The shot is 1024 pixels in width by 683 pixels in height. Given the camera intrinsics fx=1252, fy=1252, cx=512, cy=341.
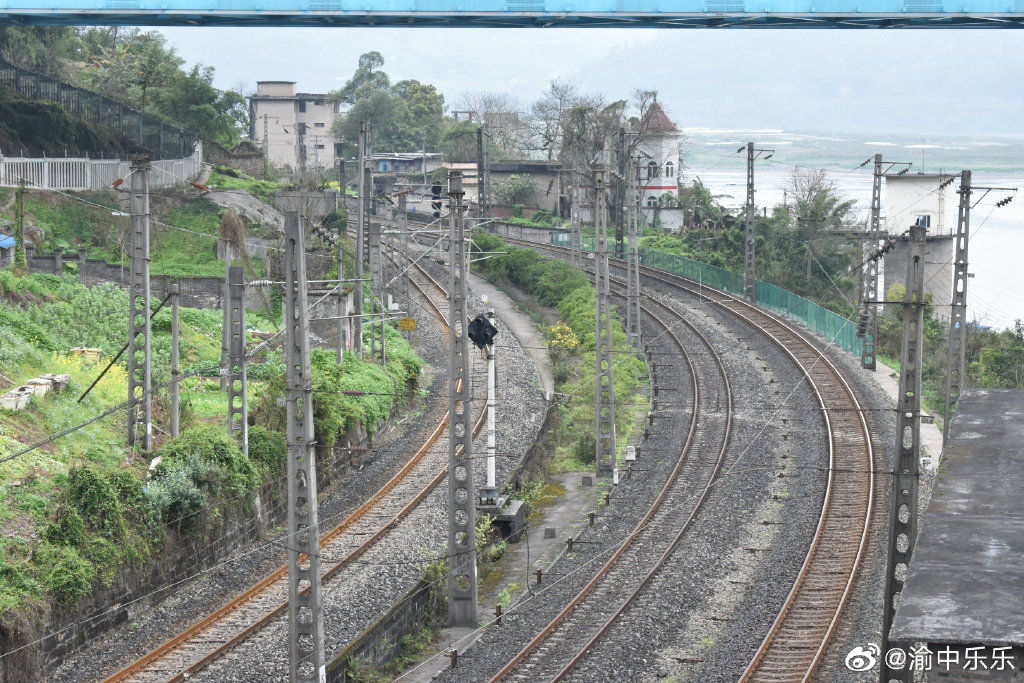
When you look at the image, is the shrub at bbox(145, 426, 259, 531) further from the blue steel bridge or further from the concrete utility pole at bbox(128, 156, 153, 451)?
the blue steel bridge

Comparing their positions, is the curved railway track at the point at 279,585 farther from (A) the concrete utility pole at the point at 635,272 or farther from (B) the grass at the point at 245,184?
(B) the grass at the point at 245,184

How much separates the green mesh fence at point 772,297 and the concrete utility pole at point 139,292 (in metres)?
24.3

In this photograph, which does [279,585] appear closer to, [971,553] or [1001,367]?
[971,553]

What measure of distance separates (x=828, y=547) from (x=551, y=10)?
2316 centimetres

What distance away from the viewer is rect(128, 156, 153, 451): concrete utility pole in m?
19.2

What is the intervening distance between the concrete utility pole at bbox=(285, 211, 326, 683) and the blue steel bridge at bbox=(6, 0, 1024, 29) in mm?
27787

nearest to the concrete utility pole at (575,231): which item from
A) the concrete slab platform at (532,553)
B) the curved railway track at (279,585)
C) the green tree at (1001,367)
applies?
the green tree at (1001,367)

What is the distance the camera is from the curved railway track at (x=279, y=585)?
15797mm

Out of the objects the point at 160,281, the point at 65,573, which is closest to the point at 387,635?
the point at 65,573

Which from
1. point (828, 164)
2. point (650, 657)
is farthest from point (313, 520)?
point (828, 164)

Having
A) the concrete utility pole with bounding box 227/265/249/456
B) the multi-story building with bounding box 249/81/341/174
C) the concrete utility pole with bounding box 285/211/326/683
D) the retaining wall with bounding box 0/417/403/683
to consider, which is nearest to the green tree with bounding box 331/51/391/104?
the multi-story building with bounding box 249/81/341/174

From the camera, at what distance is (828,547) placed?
69.1 ft

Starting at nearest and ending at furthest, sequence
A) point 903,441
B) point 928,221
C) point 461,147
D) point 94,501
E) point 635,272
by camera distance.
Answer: point 903,441 → point 94,501 → point 635,272 → point 928,221 → point 461,147

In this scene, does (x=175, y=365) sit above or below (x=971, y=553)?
above
